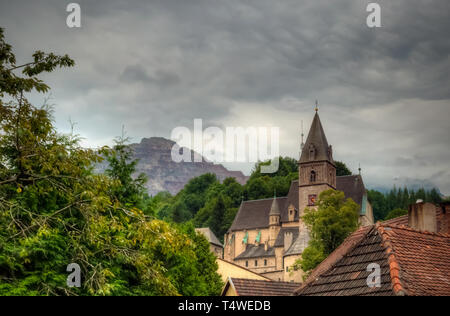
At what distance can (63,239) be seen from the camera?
20203 millimetres

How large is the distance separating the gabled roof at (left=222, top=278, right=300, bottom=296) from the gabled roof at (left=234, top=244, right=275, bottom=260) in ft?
254

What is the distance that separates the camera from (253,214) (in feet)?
364

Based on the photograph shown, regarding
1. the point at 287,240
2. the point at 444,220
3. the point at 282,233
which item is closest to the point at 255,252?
the point at 282,233

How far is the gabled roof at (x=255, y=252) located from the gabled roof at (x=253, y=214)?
12.9 feet

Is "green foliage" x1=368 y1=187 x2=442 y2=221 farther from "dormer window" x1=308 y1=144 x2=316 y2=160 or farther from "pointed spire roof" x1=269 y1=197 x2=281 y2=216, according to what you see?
"dormer window" x1=308 y1=144 x2=316 y2=160

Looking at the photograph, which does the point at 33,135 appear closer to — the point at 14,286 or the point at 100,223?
the point at 100,223

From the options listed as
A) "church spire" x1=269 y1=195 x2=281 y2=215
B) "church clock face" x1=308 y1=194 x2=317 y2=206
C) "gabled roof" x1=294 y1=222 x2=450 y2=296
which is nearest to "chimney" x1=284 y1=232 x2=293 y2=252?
"church clock face" x1=308 y1=194 x2=317 y2=206

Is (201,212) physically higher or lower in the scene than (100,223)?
higher

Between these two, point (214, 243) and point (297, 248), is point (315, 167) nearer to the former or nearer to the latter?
point (297, 248)

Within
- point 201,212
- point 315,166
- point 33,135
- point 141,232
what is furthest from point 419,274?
point 201,212

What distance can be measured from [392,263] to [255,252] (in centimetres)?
8797

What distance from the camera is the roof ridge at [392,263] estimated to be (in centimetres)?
1535

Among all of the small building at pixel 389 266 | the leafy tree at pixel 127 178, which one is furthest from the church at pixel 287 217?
the small building at pixel 389 266

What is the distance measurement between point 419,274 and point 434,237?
264 centimetres
